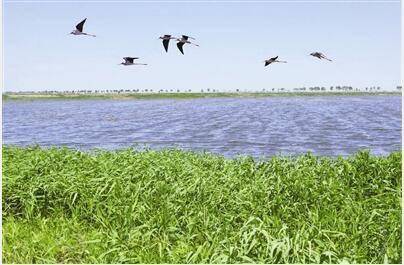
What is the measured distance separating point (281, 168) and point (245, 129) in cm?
1756

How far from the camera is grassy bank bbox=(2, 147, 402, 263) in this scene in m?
5.45

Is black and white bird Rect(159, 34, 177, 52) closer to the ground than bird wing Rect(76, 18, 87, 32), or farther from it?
closer to the ground

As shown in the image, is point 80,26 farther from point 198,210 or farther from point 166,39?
point 198,210

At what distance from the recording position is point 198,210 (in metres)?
6.93

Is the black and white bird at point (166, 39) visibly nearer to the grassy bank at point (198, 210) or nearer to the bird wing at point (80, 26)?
the bird wing at point (80, 26)

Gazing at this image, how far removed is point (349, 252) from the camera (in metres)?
5.39

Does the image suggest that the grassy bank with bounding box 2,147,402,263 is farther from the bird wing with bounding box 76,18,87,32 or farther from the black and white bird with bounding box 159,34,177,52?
the bird wing with bounding box 76,18,87,32

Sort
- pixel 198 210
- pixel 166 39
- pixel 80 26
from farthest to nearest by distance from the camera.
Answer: pixel 198 210, pixel 80 26, pixel 166 39

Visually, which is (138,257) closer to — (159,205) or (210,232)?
(210,232)

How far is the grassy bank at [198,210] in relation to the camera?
5.45 meters

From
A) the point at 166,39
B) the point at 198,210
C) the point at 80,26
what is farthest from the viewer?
the point at 198,210

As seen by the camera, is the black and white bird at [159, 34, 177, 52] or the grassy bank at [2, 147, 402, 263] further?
the black and white bird at [159, 34, 177, 52]

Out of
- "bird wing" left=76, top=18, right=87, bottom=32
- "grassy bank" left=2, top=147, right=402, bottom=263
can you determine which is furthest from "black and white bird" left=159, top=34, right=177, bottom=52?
"grassy bank" left=2, top=147, right=402, bottom=263

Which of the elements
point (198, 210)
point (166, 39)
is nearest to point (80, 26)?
point (166, 39)
